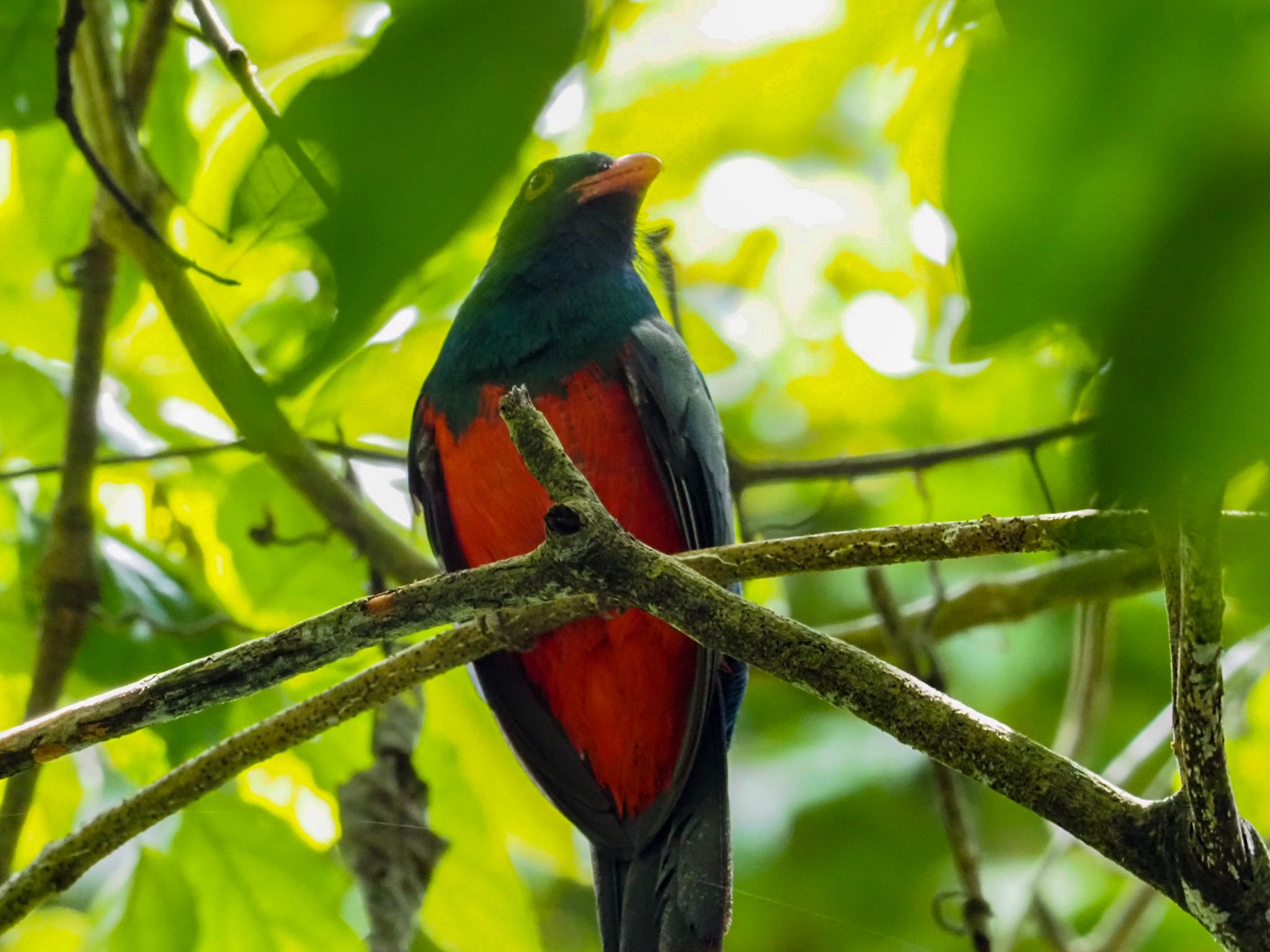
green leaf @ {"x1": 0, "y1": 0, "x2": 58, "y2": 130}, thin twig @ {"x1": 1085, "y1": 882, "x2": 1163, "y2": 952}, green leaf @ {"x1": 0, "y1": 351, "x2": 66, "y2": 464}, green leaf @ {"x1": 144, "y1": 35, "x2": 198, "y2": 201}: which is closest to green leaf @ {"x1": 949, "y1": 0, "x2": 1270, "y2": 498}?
green leaf @ {"x1": 0, "y1": 0, "x2": 58, "y2": 130}

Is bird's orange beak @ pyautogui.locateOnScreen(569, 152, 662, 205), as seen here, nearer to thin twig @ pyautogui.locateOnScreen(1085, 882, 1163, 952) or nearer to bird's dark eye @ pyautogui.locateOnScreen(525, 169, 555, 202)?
bird's dark eye @ pyautogui.locateOnScreen(525, 169, 555, 202)

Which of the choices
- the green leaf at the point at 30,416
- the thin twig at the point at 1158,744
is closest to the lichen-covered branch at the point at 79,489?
the green leaf at the point at 30,416

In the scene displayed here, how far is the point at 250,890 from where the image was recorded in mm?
2803

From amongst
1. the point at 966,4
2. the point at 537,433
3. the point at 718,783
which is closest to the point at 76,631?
the point at 718,783

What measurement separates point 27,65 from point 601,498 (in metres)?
1.60

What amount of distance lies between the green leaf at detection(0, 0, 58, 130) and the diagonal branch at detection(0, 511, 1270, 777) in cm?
84

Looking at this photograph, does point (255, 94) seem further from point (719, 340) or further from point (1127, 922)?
point (1127, 922)

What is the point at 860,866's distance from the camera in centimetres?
543

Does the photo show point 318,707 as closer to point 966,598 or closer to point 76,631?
point 76,631

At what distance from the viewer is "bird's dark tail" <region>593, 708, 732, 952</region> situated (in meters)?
2.75

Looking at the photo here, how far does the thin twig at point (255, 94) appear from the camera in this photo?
46 centimetres

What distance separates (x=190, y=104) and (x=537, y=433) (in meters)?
2.00

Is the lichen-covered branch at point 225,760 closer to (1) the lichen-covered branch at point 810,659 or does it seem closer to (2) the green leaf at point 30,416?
(1) the lichen-covered branch at point 810,659

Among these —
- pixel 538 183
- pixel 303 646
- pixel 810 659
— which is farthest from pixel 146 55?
pixel 810 659
